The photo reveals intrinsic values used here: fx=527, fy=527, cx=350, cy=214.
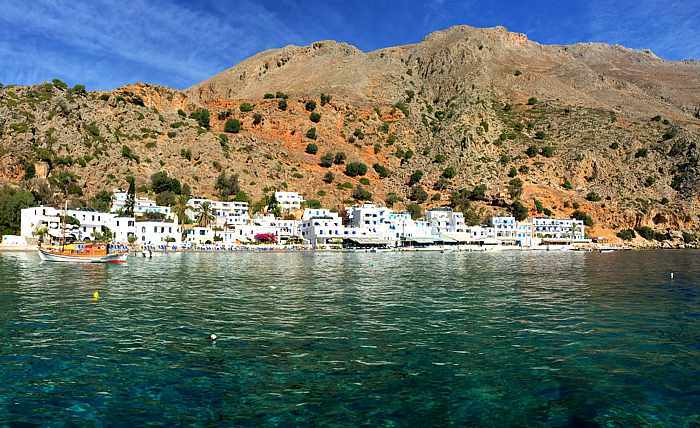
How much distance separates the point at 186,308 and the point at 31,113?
10206cm

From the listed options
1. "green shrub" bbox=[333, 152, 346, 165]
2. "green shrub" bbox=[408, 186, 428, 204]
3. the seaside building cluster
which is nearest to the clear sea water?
the seaside building cluster

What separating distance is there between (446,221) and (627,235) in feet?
126

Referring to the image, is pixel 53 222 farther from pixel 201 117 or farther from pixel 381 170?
pixel 381 170

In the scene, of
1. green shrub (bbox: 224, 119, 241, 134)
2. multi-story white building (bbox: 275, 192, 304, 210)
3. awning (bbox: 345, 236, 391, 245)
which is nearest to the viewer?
awning (bbox: 345, 236, 391, 245)

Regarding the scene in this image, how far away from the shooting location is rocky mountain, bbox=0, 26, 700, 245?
10569 cm

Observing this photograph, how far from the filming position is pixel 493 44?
7347 inches

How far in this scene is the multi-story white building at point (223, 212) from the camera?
9456 cm

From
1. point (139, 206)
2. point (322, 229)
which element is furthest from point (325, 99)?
point (139, 206)

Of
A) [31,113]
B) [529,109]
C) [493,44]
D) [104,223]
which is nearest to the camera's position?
[104,223]

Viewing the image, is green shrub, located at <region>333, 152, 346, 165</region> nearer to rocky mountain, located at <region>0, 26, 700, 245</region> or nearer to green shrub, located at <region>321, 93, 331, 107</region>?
rocky mountain, located at <region>0, 26, 700, 245</region>

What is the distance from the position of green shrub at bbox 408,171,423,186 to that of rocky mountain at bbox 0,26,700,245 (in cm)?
25

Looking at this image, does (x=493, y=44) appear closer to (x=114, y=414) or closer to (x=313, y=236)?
(x=313, y=236)

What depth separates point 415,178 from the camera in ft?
410

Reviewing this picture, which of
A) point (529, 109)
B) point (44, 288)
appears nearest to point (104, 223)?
point (44, 288)
